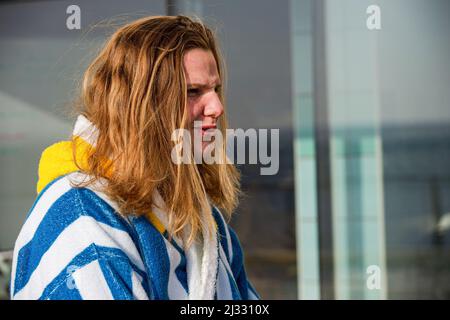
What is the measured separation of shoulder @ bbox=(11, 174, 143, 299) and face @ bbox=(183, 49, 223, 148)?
0.26 m

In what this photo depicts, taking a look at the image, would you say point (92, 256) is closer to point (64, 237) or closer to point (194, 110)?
point (64, 237)

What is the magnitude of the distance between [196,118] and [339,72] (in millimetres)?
1609

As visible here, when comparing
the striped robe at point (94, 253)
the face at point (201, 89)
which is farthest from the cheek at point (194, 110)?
the striped robe at point (94, 253)

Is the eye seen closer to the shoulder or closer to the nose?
the nose

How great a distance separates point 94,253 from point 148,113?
0.90 ft

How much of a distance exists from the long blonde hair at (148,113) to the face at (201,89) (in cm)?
2

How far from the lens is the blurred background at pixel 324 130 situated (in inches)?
97.8

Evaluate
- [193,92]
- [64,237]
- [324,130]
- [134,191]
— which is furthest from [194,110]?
[324,130]

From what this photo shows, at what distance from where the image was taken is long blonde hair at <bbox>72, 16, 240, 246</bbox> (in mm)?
977

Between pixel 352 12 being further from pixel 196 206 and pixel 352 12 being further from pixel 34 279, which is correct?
pixel 34 279

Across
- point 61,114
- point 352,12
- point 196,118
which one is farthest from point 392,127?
point 196,118

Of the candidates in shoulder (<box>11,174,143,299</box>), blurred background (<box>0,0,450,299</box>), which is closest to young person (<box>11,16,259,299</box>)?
shoulder (<box>11,174,143,299</box>)

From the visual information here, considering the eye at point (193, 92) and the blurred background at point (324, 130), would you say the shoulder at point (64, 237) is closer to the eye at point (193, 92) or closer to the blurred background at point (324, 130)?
the eye at point (193, 92)

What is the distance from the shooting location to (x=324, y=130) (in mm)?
2584
